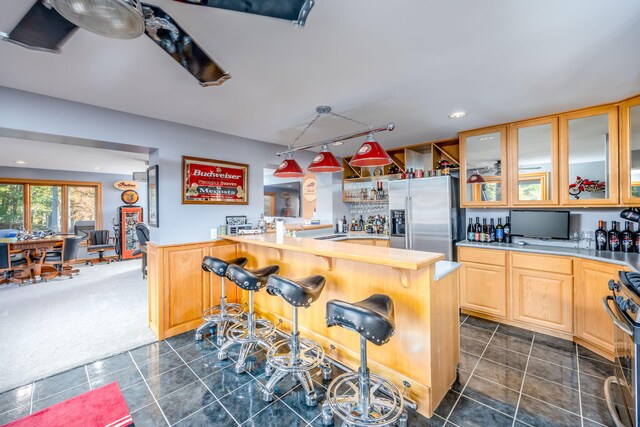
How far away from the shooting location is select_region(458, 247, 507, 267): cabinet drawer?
3.12 metres

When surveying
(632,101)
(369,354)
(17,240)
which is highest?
(632,101)

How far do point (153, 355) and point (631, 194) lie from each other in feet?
15.7

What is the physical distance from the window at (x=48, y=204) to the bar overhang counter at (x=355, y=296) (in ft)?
20.1

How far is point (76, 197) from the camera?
7.22 metres

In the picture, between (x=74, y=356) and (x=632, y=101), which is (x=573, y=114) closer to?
(x=632, y=101)

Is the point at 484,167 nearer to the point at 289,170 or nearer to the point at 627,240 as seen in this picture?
the point at 627,240

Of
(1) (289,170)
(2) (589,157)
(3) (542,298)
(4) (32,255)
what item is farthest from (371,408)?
(4) (32,255)

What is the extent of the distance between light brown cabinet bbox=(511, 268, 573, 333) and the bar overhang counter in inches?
54.2

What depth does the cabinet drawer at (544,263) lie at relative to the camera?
8.90ft

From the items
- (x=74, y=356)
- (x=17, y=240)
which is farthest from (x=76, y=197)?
(x=74, y=356)

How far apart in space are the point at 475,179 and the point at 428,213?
0.73 m

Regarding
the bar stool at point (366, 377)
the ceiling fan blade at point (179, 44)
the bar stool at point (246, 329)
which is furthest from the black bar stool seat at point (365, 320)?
the ceiling fan blade at point (179, 44)

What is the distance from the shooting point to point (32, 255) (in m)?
5.36

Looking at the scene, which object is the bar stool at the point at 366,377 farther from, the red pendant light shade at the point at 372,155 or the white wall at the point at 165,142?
the white wall at the point at 165,142
